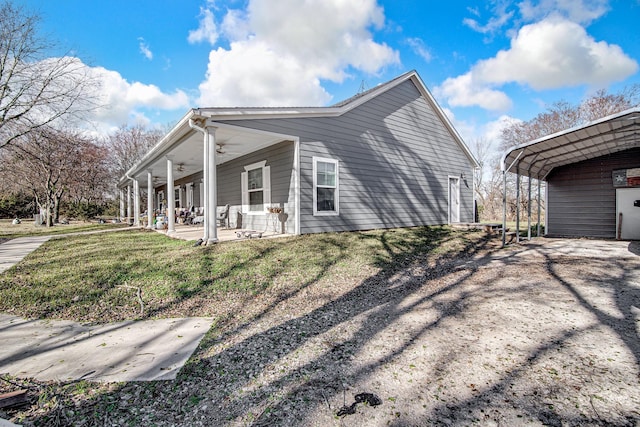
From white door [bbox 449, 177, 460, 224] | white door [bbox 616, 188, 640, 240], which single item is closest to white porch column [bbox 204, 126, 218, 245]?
white door [bbox 449, 177, 460, 224]

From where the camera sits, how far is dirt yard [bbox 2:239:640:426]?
1729mm

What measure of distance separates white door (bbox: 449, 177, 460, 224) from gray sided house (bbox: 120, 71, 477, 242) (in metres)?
0.04

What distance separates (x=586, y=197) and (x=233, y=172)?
11.6m

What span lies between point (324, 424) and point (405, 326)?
157 centimetres

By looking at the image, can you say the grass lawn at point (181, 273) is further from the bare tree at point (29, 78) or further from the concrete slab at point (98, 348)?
the bare tree at point (29, 78)

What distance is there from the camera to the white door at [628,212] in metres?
8.73

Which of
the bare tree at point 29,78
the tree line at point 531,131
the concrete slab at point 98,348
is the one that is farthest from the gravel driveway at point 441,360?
the tree line at point 531,131

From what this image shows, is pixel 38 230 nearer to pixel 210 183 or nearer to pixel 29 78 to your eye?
pixel 29 78

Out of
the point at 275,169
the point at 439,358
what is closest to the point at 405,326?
the point at 439,358

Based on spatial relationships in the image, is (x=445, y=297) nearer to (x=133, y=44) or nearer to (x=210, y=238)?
(x=210, y=238)

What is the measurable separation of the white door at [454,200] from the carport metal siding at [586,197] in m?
2.82

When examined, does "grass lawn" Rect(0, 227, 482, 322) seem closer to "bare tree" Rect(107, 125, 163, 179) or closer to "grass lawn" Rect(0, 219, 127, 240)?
"grass lawn" Rect(0, 219, 127, 240)

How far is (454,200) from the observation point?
1168cm

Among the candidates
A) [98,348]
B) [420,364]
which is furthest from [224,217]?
[420,364]
